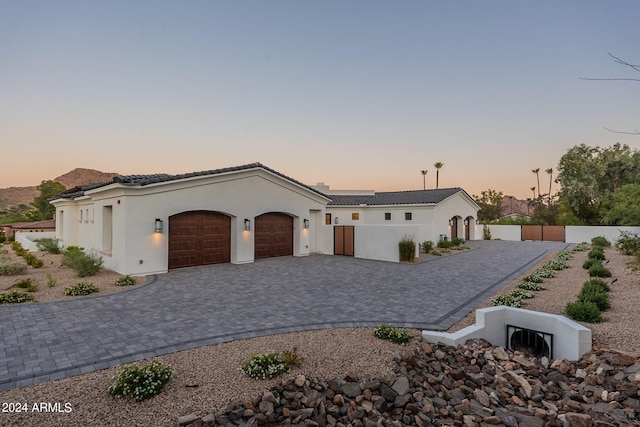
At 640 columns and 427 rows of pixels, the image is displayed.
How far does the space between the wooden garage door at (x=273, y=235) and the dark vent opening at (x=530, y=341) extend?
11.9 meters

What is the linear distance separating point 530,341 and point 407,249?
370 inches

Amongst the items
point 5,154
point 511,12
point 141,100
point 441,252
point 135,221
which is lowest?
point 441,252

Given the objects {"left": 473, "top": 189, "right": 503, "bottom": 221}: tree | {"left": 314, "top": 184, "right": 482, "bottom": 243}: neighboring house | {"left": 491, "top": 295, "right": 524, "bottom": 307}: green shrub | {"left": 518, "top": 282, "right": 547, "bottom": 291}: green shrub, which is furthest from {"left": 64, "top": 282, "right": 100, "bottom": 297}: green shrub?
{"left": 473, "top": 189, "right": 503, "bottom": 221}: tree

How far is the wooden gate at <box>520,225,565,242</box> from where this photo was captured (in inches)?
1127

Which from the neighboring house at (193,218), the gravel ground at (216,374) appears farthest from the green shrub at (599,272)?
the neighboring house at (193,218)

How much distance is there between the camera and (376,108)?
18.5 meters

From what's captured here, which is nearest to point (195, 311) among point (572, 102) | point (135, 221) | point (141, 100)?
point (135, 221)

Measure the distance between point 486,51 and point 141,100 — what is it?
17507 mm

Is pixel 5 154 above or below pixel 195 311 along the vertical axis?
above

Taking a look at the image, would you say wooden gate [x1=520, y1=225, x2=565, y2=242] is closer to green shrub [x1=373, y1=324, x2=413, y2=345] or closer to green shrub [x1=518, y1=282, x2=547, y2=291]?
green shrub [x1=518, y1=282, x2=547, y2=291]

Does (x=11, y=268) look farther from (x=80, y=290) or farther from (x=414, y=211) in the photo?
(x=414, y=211)

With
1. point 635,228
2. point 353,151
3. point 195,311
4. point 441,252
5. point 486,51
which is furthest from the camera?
point 635,228

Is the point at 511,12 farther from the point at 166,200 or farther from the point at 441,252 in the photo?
the point at 166,200

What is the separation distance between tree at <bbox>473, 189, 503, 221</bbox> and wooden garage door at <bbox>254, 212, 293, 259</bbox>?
130ft
